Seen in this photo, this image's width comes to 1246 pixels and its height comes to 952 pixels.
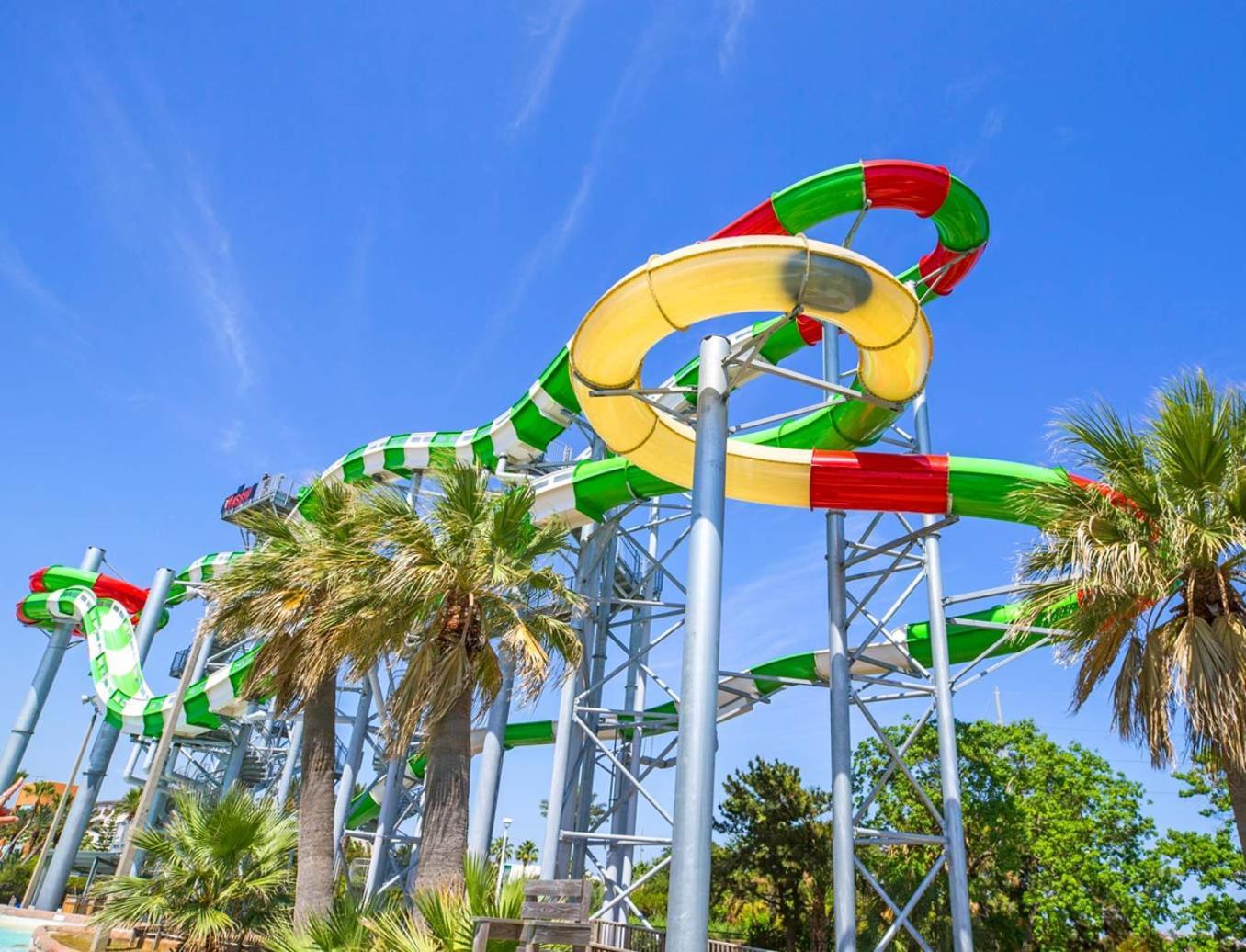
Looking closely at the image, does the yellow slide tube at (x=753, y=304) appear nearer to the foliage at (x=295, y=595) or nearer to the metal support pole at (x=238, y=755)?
the foliage at (x=295, y=595)

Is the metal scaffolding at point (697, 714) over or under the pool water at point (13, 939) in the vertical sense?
over

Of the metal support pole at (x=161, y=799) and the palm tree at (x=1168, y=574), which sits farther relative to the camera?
the metal support pole at (x=161, y=799)

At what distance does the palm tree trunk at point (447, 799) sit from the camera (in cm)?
856

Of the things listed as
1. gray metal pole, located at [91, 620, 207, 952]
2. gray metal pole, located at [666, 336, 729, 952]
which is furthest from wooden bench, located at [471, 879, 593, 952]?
gray metal pole, located at [91, 620, 207, 952]

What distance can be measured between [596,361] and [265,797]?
912 cm

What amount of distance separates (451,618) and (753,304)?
4559 mm

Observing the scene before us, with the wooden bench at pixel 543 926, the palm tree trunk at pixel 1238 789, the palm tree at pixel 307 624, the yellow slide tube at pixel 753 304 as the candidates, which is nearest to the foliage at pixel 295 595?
the palm tree at pixel 307 624

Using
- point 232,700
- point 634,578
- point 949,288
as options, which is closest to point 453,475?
point 949,288

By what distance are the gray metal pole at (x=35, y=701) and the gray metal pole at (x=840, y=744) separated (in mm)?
28585

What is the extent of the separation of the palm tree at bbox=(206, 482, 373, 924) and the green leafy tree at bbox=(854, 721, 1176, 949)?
51.1 feet

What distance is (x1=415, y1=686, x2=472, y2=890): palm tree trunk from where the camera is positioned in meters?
Result: 8.56

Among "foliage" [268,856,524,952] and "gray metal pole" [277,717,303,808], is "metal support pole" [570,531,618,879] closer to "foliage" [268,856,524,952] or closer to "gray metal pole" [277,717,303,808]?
"foliage" [268,856,524,952]

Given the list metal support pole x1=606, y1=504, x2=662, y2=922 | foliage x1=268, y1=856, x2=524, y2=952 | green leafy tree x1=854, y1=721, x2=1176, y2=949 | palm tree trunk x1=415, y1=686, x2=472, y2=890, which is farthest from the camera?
green leafy tree x1=854, y1=721, x2=1176, y2=949

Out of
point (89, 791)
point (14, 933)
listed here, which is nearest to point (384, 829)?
point (14, 933)
